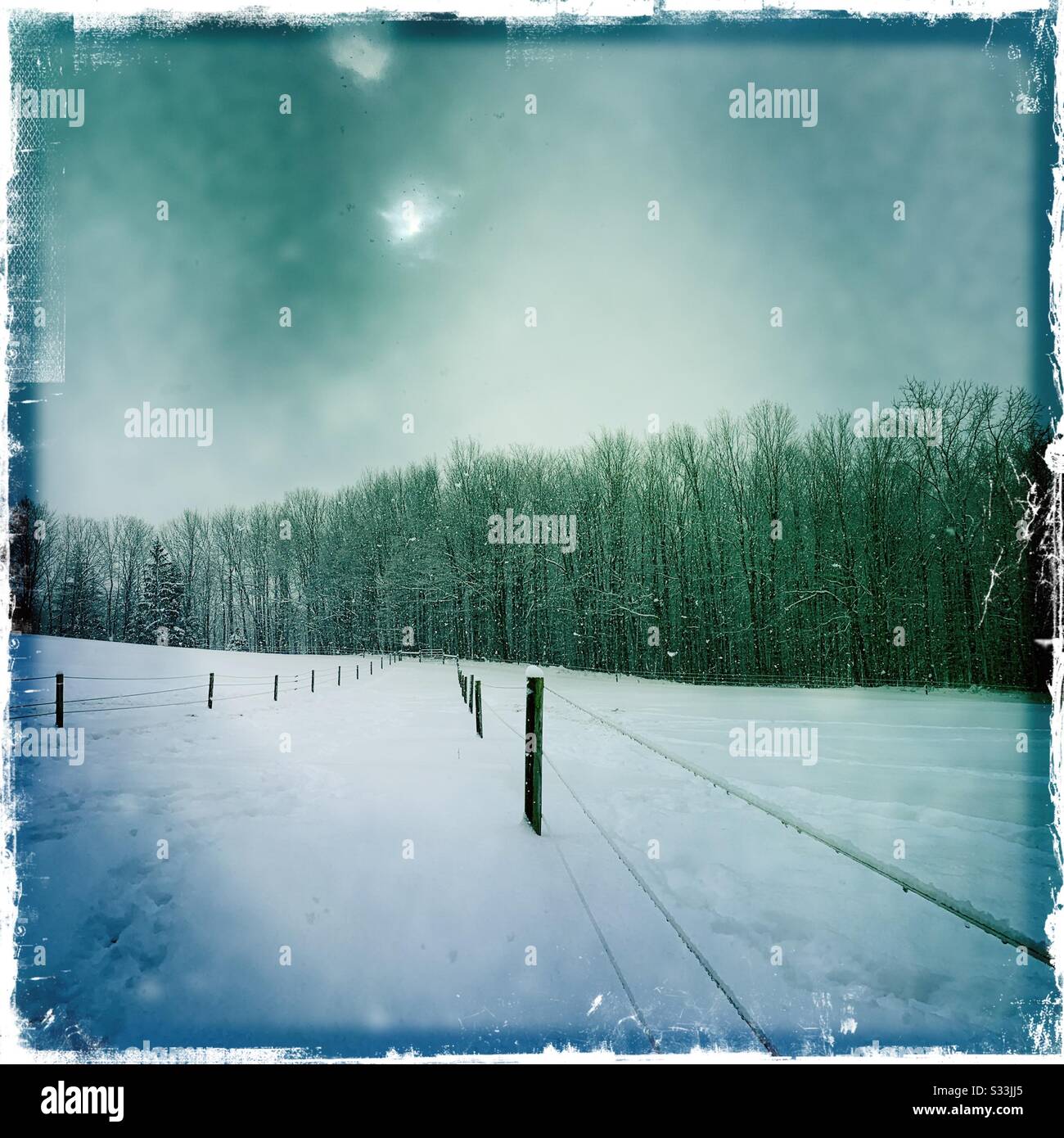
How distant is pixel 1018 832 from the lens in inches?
171

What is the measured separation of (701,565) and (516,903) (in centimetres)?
3059

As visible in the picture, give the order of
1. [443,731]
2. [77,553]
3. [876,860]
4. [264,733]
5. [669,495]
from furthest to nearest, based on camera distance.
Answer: [77,553], [669,495], [443,731], [264,733], [876,860]

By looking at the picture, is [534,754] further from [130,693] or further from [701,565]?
[701,565]

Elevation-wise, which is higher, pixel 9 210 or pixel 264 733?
pixel 9 210

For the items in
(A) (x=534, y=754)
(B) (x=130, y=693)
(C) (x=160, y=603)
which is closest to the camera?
(A) (x=534, y=754)

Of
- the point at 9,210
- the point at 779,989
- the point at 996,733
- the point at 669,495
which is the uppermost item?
the point at 669,495

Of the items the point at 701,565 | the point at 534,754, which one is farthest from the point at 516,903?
the point at 701,565

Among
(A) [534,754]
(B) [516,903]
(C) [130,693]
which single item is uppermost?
(A) [534,754]

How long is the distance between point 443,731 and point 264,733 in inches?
117

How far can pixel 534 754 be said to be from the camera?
4.75 meters

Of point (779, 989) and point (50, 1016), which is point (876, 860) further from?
point (50, 1016)
